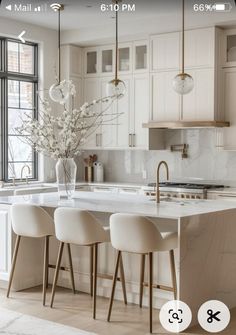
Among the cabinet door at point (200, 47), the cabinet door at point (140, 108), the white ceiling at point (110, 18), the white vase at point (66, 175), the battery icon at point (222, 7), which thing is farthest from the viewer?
the cabinet door at point (140, 108)

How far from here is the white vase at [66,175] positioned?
5.23m

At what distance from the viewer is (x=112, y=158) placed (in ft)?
26.8

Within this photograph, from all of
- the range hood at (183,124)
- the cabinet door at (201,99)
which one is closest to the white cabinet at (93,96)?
the range hood at (183,124)

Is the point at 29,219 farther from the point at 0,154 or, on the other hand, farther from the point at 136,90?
the point at 136,90

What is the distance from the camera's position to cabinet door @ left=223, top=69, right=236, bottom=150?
6789 millimetres

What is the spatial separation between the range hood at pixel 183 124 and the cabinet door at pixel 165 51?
0.71 m

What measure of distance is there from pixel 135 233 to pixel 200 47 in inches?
136

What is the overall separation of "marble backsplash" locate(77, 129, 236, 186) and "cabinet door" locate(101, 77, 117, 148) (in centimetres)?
36

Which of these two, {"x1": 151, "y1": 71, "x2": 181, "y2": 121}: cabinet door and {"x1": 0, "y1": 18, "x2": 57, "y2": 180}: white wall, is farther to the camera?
{"x1": 0, "y1": 18, "x2": 57, "y2": 180}: white wall

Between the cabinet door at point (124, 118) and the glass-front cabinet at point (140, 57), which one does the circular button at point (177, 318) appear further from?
the glass-front cabinet at point (140, 57)

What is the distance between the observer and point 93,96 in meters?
8.00

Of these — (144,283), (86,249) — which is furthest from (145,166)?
(144,283)

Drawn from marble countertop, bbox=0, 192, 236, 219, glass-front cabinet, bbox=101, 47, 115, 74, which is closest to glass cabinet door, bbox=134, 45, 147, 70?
glass-front cabinet, bbox=101, 47, 115, 74

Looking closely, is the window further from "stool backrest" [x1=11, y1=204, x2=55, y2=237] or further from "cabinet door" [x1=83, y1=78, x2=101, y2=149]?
"stool backrest" [x1=11, y1=204, x2=55, y2=237]
